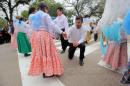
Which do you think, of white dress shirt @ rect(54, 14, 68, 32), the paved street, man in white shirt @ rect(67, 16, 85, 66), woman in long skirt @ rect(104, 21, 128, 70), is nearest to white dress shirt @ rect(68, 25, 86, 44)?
man in white shirt @ rect(67, 16, 85, 66)

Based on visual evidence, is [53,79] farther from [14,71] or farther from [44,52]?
[14,71]

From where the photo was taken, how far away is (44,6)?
589cm

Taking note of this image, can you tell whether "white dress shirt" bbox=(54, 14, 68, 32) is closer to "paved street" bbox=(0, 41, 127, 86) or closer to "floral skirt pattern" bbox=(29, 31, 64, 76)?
"paved street" bbox=(0, 41, 127, 86)

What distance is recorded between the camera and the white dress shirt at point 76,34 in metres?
7.46

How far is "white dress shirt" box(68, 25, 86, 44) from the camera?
7457 millimetres

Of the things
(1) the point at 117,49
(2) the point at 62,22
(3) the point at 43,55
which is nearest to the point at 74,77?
A: (3) the point at 43,55

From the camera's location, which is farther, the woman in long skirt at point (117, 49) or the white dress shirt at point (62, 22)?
the white dress shirt at point (62, 22)

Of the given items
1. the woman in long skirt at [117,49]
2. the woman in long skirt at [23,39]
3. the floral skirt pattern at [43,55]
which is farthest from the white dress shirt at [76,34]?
the woman in long skirt at [23,39]

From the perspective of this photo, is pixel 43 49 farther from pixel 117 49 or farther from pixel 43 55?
pixel 117 49

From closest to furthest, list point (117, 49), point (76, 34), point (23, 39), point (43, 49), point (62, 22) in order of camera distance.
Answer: point (43, 49), point (117, 49), point (76, 34), point (62, 22), point (23, 39)

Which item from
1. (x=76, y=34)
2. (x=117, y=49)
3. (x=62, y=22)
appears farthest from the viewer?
(x=62, y=22)

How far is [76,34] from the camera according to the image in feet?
24.8

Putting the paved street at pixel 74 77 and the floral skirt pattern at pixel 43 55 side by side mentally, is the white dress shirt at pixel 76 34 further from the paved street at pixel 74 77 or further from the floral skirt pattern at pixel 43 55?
the floral skirt pattern at pixel 43 55

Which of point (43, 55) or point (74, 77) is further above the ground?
point (43, 55)
